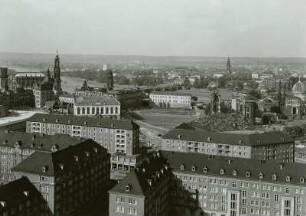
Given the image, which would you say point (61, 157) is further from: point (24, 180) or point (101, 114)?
point (101, 114)

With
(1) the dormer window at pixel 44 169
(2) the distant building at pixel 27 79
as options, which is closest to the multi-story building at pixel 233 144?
(1) the dormer window at pixel 44 169

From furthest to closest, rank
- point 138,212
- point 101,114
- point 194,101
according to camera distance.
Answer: point 194,101 → point 101,114 → point 138,212

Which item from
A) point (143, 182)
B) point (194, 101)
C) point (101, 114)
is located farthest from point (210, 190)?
point (194, 101)

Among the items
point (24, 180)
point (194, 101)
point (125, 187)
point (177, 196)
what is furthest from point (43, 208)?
point (194, 101)

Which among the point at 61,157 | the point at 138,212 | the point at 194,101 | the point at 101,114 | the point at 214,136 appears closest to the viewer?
the point at 138,212

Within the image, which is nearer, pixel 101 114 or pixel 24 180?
pixel 24 180

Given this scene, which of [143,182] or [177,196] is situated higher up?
[143,182]
